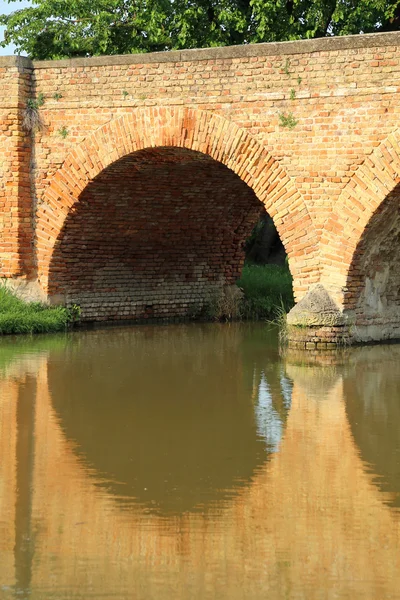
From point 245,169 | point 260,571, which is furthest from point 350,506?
point 245,169

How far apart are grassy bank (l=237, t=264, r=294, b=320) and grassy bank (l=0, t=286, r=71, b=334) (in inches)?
120

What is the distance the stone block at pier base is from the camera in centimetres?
1208

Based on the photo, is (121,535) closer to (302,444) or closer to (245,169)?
(302,444)

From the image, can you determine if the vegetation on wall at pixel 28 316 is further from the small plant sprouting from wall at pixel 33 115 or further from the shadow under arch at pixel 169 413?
the small plant sprouting from wall at pixel 33 115

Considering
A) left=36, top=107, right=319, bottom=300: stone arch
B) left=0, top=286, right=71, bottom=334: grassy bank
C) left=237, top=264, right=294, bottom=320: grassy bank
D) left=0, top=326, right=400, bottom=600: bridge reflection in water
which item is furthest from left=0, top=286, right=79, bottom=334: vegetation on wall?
left=237, top=264, right=294, bottom=320: grassy bank

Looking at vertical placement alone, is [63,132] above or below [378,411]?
above

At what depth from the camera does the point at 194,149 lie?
42.3 ft

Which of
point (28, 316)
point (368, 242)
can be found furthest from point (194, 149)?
point (28, 316)

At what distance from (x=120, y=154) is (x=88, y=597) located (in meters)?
9.08

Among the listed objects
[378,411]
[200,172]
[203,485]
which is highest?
[200,172]

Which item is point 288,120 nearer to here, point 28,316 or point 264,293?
point 28,316

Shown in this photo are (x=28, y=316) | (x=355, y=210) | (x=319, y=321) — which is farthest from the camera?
(x=28, y=316)

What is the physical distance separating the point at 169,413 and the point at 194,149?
16.2 feet

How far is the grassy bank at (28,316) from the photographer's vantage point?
13.6 meters
